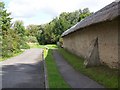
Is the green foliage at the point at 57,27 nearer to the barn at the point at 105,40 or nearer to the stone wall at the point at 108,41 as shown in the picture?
the barn at the point at 105,40

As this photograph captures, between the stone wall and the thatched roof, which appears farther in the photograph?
the stone wall

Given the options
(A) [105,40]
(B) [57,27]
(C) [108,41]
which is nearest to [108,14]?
(C) [108,41]

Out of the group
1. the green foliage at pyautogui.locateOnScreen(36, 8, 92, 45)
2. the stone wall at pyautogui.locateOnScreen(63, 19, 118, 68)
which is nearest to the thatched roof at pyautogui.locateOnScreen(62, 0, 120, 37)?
the stone wall at pyautogui.locateOnScreen(63, 19, 118, 68)

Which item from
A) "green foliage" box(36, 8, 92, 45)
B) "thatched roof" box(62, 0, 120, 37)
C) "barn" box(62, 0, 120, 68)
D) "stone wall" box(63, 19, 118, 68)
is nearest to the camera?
"thatched roof" box(62, 0, 120, 37)

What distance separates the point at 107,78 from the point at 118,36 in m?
2.38

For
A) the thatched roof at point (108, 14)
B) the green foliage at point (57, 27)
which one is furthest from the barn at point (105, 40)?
the green foliage at point (57, 27)

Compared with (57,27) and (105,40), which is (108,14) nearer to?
(105,40)

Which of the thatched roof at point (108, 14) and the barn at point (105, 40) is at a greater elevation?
the thatched roof at point (108, 14)

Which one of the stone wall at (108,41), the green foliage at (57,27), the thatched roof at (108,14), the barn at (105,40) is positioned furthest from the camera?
the green foliage at (57,27)

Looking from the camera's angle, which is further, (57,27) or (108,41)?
(57,27)

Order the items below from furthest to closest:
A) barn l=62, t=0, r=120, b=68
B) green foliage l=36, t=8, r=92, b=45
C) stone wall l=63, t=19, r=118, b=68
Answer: green foliage l=36, t=8, r=92, b=45 < stone wall l=63, t=19, r=118, b=68 < barn l=62, t=0, r=120, b=68

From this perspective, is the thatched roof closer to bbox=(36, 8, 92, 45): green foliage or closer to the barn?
the barn

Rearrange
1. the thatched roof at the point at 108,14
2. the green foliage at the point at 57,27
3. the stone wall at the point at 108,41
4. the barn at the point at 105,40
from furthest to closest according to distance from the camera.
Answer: the green foliage at the point at 57,27, the stone wall at the point at 108,41, the barn at the point at 105,40, the thatched roof at the point at 108,14

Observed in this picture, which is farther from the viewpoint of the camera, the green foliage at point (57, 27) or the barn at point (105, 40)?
the green foliage at point (57, 27)
